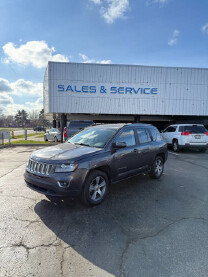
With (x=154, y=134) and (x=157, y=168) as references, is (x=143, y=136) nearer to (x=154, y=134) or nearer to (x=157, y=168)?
(x=154, y=134)

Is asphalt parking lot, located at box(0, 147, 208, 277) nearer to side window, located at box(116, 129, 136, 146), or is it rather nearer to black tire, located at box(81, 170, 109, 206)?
black tire, located at box(81, 170, 109, 206)

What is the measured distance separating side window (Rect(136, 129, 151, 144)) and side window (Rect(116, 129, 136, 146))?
0.29m

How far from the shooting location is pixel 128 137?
4.12m

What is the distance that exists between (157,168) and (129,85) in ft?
43.0

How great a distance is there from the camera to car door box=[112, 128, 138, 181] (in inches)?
144

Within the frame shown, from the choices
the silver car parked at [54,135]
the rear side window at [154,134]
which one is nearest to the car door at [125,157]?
the rear side window at [154,134]

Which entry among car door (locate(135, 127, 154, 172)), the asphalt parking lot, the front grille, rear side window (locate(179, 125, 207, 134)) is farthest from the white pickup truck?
the front grille

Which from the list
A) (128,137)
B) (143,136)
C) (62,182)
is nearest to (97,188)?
(62,182)

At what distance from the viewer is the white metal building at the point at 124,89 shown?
51.2 ft

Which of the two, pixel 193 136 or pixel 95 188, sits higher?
pixel 193 136

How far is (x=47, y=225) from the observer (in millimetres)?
2682

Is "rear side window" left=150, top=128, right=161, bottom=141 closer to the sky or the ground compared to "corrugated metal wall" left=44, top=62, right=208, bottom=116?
closer to the ground

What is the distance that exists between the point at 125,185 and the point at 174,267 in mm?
2630

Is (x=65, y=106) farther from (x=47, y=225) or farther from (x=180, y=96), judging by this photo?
(x=47, y=225)
